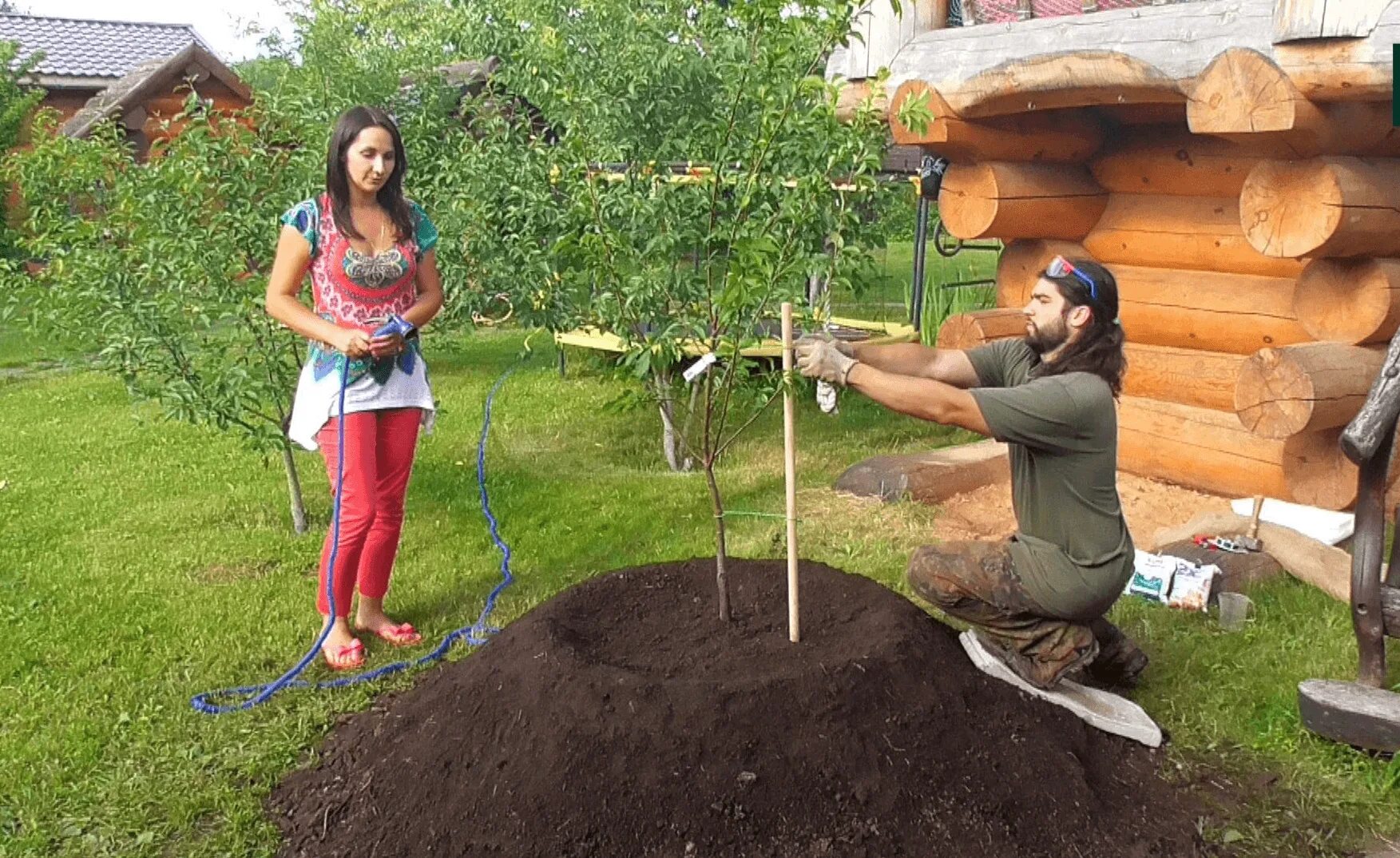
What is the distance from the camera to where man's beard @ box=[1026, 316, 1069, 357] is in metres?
3.46

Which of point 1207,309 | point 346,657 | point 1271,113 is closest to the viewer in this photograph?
point 346,657

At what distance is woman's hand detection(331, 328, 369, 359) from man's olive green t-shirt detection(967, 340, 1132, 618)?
1944 mm

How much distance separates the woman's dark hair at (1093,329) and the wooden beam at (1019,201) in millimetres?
2906

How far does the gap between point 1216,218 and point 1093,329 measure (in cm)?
318

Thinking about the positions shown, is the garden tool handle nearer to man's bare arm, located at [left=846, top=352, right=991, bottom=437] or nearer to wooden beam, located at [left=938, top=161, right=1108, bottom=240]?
wooden beam, located at [left=938, top=161, right=1108, bottom=240]

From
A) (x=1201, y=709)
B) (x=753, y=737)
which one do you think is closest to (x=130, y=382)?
(x=753, y=737)

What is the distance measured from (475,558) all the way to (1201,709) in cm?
306

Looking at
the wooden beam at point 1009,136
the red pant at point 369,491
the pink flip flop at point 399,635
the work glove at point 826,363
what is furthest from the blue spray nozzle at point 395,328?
the wooden beam at point 1009,136

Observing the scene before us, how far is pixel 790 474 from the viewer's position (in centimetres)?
336

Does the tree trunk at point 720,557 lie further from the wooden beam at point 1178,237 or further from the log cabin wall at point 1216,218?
the wooden beam at point 1178,237

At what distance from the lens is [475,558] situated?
18.1ft

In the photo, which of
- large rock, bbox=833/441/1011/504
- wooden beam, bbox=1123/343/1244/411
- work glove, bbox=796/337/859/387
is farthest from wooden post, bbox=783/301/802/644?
wooden beam, bbox=1123/343/1244/411

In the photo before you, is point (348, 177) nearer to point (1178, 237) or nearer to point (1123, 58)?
point (1123, 58)

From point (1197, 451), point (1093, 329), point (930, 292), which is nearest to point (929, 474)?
point (1197, 451)
